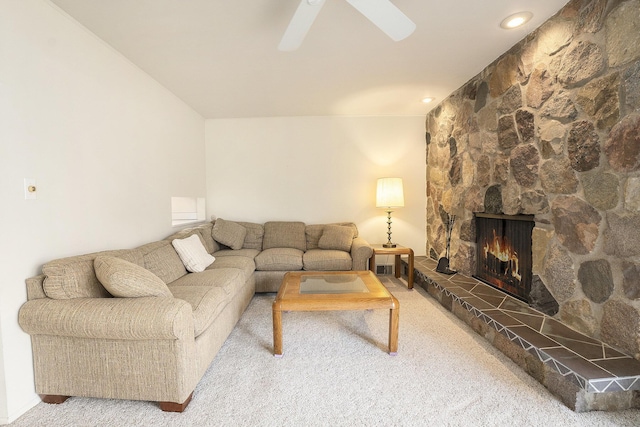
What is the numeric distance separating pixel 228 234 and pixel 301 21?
2.53 metres

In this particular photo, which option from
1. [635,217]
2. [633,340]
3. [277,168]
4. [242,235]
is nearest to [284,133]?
[277,168]

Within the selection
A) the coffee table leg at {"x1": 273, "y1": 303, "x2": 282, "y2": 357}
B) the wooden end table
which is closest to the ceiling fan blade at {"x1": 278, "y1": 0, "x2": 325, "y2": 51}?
the coffee table leg at {"x1": 273, "y1": 303, "x2": 282, "y2": 357}

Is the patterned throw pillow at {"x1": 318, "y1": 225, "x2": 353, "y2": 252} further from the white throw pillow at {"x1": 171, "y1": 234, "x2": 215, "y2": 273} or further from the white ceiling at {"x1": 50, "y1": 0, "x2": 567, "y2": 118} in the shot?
the white ceiling at {"x1": 50, "y1": 0, "x2": 567, "y2": 118}

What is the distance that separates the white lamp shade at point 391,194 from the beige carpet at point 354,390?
175cm

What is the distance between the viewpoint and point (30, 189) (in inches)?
59.1

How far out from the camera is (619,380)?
4.29 feet

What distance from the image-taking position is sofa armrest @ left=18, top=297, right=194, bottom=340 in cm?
134

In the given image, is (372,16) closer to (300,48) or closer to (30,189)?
(300,48)

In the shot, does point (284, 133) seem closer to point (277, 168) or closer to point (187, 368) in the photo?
point (277, 168)

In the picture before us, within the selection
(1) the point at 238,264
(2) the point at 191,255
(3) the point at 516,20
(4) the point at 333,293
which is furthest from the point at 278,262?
(3) the point at 516,20

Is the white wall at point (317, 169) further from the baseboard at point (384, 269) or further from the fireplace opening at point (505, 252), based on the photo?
A: the fireplace opening at point (505, 252)

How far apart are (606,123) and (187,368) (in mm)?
2759

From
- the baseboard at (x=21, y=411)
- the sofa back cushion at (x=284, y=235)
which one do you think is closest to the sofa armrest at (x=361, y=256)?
the sofa back cushion at (x=284, y=235)

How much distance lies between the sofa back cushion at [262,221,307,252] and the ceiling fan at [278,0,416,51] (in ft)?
8.07
